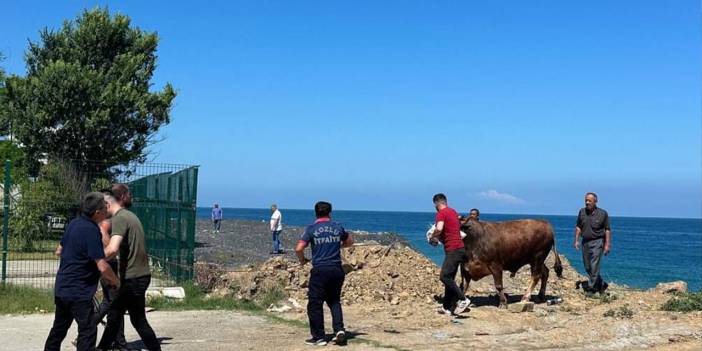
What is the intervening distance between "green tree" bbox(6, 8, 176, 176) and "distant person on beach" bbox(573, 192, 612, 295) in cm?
1835

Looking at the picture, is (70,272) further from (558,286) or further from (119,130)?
(119,130)

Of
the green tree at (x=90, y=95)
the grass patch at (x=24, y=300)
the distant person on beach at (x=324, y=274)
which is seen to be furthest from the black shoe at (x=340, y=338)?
the green tree at (x=90, y=95)

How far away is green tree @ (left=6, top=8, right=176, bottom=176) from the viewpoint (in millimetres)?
29641

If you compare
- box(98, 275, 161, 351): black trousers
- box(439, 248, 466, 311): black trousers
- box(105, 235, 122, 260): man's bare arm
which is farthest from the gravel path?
box(105, 235, 122, 260): man's bare arm

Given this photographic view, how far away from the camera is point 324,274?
9852 mm

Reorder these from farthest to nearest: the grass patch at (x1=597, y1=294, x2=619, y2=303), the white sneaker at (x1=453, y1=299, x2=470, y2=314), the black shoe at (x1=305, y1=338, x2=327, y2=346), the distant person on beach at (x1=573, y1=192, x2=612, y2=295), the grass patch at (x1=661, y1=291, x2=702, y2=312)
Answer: the distant person on beach at (x1=573, y1=192, x2=612, y2=295)
the grass patch at (x1=597, y1=294, x2=619, y2=303)
the grass patch at (x1=661, y1=291, x2=702, y2=312)
the white sneaker at (x1=453, y1=299, x2=470, y2=314)
the black shoe at (x1=305, y1=338, x2=327, y2=346)

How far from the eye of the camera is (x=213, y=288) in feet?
48.8

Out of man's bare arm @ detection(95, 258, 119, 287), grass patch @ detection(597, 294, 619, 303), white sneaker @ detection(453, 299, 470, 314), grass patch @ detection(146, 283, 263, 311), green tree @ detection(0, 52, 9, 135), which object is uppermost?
green tree @ detection(0, 52, 9, 135)

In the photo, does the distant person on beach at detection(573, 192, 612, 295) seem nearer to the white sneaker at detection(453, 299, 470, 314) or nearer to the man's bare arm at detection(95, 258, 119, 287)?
the white sneaker at detection(453, 299, 470, 314)

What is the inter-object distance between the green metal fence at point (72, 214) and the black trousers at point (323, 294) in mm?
5593

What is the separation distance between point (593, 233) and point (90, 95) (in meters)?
21.3

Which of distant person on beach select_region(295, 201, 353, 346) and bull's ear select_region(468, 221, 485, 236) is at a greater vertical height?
bull's ear select_region(468, 221, 485, 236)

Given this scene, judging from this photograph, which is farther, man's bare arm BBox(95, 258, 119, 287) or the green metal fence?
the green metal fence

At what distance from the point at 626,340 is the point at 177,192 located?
8797 millimetres
